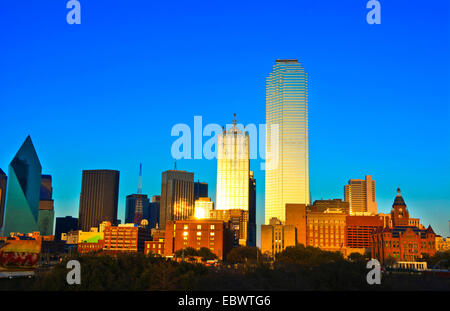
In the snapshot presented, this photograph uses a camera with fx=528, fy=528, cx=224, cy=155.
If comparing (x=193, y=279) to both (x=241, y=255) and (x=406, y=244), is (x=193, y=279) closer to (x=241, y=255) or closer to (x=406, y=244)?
(x=241, y=255)

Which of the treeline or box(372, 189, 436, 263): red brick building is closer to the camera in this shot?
the treeline

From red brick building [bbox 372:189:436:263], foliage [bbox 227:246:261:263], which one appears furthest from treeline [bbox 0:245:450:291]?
foliage [bbox 227:246:261:263]

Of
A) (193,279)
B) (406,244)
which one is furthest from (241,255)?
(193,279)

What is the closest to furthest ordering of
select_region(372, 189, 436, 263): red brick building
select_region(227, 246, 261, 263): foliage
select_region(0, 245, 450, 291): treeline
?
select_region(0, 245, 450, 291): treeline → select_region(372, 189, 436, 263): red brick building → select_region(227, 246, 261, 263): foliage

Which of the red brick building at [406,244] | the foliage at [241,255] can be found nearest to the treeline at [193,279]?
the red brick building at [406,244]

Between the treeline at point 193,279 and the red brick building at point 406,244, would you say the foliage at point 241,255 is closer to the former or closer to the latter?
the red brick building at point 406,244

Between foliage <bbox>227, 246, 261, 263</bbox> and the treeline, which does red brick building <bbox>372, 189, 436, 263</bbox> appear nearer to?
foliage <bbox>227, 246, 261, 263</bbox>
